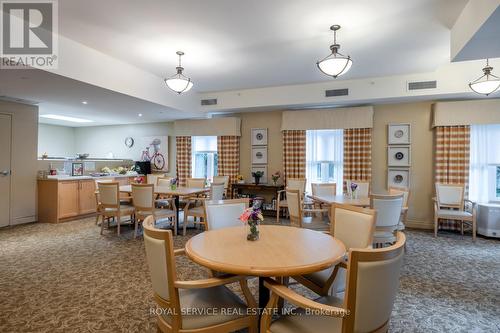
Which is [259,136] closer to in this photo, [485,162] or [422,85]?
[422,85]

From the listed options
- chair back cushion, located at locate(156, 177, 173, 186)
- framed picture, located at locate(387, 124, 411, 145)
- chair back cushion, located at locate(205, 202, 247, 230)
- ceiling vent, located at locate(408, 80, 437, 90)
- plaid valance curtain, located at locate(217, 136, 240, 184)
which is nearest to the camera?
chair back cushion, located at locate(205, 202, 247, 230)

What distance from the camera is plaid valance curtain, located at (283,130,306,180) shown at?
627cm

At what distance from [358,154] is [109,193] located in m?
4.85

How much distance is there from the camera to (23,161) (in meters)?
5.55

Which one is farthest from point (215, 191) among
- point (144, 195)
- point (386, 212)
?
point (386, 212)

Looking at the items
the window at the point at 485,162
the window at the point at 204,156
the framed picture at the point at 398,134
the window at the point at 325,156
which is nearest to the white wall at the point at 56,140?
the window at the point at 204,156

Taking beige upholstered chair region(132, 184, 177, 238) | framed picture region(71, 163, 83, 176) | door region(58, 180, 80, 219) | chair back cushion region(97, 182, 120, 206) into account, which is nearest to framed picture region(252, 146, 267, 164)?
beige upholstered chair region(132, 184, 177, 238)

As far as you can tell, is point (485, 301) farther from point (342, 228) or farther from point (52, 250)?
point (52, 250)

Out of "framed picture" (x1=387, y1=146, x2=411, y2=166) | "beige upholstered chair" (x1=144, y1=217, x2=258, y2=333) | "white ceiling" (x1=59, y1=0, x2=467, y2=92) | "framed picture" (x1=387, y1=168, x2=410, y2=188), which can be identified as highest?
"white ceiling" (x1=59, y1=0, x2=467, y2=92)

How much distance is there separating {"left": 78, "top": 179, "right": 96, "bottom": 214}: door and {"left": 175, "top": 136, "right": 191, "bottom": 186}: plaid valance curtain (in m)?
2.06

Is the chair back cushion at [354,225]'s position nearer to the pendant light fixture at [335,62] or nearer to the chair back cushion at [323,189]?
the pendant light fixture at [335,62]

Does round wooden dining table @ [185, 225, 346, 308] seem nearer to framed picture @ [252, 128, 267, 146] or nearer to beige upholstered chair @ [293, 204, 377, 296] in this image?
beige upholstered chair @ [293, 204, 377, 296]

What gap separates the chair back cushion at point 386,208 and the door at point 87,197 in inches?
230

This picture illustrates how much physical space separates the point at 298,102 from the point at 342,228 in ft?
13.1
